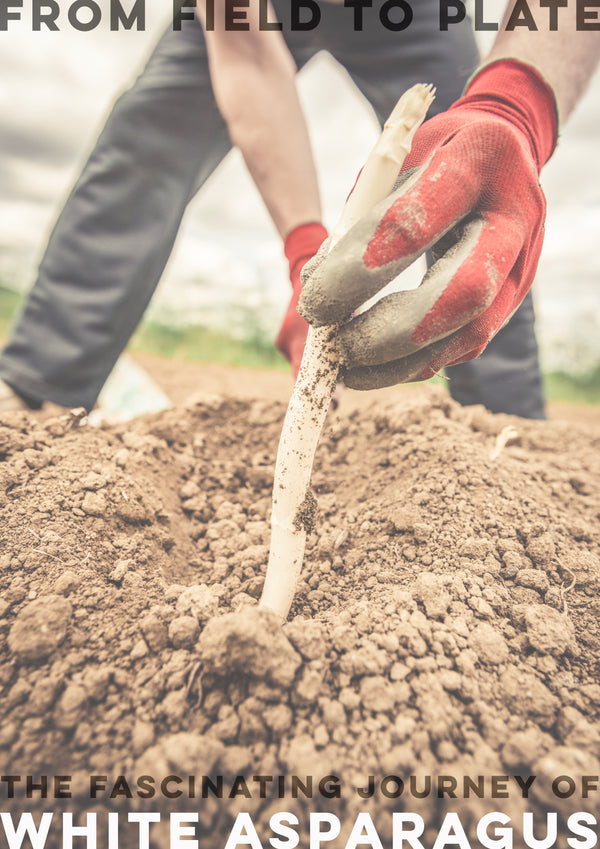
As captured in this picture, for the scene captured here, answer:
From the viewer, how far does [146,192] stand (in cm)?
206

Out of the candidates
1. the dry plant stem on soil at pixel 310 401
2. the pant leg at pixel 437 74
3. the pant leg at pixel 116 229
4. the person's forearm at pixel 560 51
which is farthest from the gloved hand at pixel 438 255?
the pant leg at pixel 116 229

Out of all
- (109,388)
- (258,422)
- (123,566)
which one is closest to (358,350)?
(123,566)

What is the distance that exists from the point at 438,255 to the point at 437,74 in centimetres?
143

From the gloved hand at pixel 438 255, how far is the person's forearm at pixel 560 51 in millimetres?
402

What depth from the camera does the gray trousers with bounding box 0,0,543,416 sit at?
6.32ft

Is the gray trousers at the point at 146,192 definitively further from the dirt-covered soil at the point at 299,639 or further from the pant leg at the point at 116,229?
the dirt-covered soil at the point at 299,639

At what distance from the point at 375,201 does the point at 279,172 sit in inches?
33.3

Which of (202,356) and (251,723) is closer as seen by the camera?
(251,723)

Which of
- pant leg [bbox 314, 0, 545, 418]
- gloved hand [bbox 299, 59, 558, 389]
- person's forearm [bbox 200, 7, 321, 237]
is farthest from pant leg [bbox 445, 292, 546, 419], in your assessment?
gloved hand [bbox 299, 59, 558, 389]

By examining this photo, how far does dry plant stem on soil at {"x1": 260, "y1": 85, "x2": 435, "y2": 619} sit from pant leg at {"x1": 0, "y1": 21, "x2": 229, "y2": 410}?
4.94 ft

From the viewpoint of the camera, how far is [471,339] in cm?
93

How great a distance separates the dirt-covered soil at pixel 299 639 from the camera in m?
0.70

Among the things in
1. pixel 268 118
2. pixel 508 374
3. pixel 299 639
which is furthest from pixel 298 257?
pixel 508 374

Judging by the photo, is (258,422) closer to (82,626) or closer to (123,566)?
(123,566)
